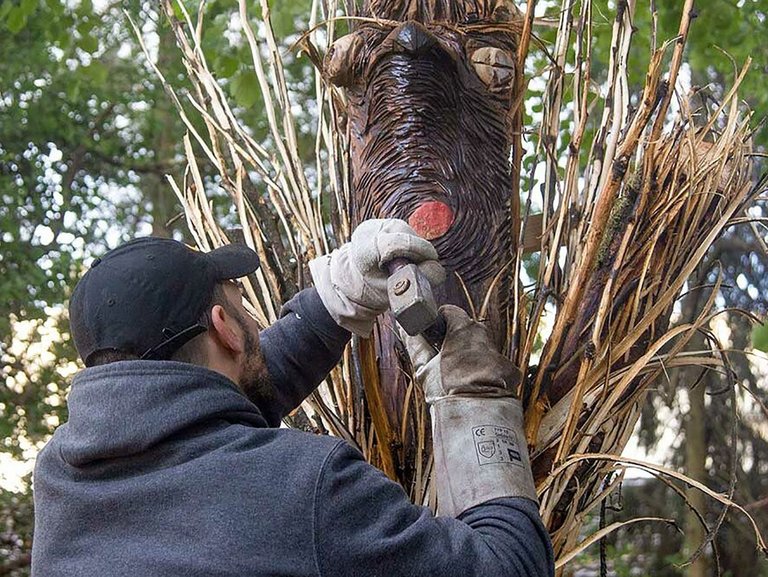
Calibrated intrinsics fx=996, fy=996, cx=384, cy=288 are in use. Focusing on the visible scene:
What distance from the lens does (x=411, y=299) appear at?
110 cm

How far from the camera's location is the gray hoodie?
949 mm

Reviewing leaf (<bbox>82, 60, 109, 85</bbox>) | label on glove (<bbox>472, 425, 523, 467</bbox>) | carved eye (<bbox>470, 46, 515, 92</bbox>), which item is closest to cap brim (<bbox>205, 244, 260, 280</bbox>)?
label on glove (<bbox>472, 425, 523, 467</bbox>)

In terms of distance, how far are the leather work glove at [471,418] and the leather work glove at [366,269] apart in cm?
8

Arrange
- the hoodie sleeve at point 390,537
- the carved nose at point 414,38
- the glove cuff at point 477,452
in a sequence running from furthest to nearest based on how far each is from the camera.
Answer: the carved nose at point 414,38
the glove cuff at point 477,452
the hoodie sleeve at point 390,537

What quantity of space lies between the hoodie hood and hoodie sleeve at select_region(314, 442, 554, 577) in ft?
0.46

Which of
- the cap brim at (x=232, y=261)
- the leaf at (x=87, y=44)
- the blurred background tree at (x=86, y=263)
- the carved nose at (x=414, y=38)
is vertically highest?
the carved nose at (x=414, y=38)

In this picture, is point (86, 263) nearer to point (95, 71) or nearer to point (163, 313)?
point (95, 71)

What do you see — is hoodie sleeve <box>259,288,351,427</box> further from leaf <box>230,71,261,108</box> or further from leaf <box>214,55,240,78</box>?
leaf <box>214,55,240,78</box>

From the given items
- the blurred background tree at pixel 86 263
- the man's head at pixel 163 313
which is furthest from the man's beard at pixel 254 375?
the blurred background tree at pixel 86 263

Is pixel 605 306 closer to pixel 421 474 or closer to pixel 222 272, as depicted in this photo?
pixel 421 474

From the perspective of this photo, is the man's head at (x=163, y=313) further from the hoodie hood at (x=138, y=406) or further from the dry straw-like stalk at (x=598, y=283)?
the dry straw-like stalk at (x=598, y=283)

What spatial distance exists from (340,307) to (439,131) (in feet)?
1.05

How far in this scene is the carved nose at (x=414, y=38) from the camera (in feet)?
4.58

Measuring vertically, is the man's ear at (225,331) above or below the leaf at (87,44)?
below
